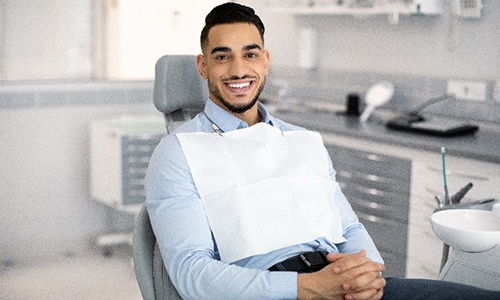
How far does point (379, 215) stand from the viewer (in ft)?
12.6

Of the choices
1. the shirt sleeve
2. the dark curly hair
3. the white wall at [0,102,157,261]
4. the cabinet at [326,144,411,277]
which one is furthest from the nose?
the white wall at [0,102,157,261]

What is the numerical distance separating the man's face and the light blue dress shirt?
6 centimetres

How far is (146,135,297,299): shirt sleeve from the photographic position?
1.80 m

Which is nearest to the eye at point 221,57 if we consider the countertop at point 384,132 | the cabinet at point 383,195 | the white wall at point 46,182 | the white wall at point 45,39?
the countertop at point 384,132

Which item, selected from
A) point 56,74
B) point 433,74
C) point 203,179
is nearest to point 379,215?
point 433,74

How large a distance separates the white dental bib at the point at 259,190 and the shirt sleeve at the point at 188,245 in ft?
0.12

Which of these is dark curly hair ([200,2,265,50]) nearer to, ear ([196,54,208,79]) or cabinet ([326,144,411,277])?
ear ([196,54,208,79])

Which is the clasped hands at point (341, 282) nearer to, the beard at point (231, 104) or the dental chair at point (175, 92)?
the dental chair at point (175, 92)

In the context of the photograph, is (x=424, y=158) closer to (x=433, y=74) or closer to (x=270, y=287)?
(x=433, y=74)

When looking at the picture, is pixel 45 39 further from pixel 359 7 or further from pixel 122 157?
pixel 359 7

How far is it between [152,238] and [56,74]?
3.17 meters

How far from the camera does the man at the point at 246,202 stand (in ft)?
5.95

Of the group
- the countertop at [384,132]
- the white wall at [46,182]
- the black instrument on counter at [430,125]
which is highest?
the black instrument on counter at [430,125]

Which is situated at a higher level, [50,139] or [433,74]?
[433,74]
